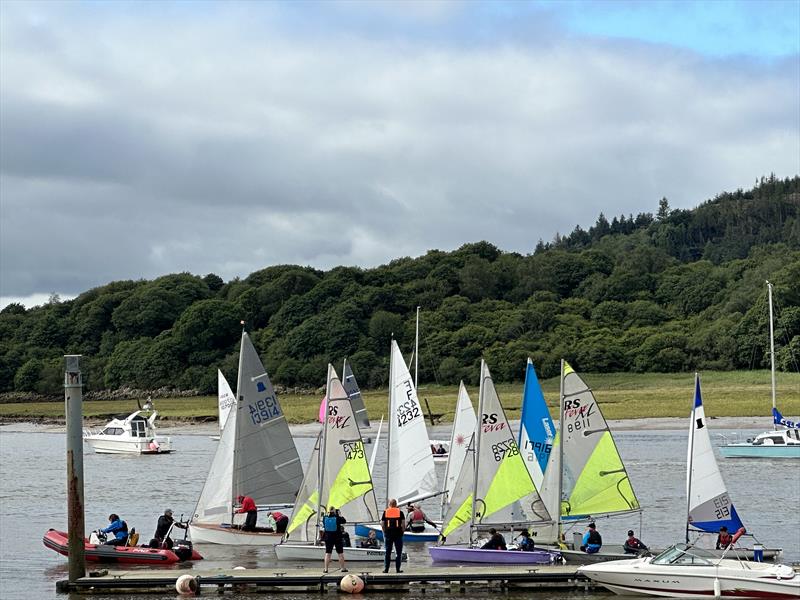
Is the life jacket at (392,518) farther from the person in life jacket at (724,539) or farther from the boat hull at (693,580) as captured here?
the person in life jacket at (724,539)

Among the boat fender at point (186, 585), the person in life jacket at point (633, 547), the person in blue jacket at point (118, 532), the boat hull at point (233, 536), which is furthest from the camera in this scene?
the boat hull at point (233, 536)

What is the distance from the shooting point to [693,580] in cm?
Answer: 2673

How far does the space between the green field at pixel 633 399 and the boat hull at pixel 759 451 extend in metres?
17.2

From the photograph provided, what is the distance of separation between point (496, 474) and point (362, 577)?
4.99 meters

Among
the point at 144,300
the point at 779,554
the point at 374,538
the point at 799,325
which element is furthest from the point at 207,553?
the point at 144,300

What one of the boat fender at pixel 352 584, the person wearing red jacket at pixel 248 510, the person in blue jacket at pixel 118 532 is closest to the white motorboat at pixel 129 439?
the person wearing red jacket at pixel 248 510

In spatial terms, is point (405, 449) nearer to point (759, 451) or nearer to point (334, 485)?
point (334, 485)

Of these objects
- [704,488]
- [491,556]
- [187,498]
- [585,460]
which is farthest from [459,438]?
[187,498]

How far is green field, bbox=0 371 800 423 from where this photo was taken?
291ft

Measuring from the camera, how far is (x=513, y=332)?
13325cm

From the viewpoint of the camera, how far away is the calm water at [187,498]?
34.5 m

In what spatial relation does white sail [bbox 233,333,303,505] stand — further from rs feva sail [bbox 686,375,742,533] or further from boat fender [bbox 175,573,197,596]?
rs feva sail [bbox 686,375,742,533]

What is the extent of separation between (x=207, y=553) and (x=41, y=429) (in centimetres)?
8949

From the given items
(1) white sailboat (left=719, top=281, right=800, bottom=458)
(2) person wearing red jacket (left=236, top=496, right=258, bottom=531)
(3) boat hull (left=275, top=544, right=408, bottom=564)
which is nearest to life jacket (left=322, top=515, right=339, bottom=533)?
(3) boat hull (left=275, top=544, right=408, bottom=564)
